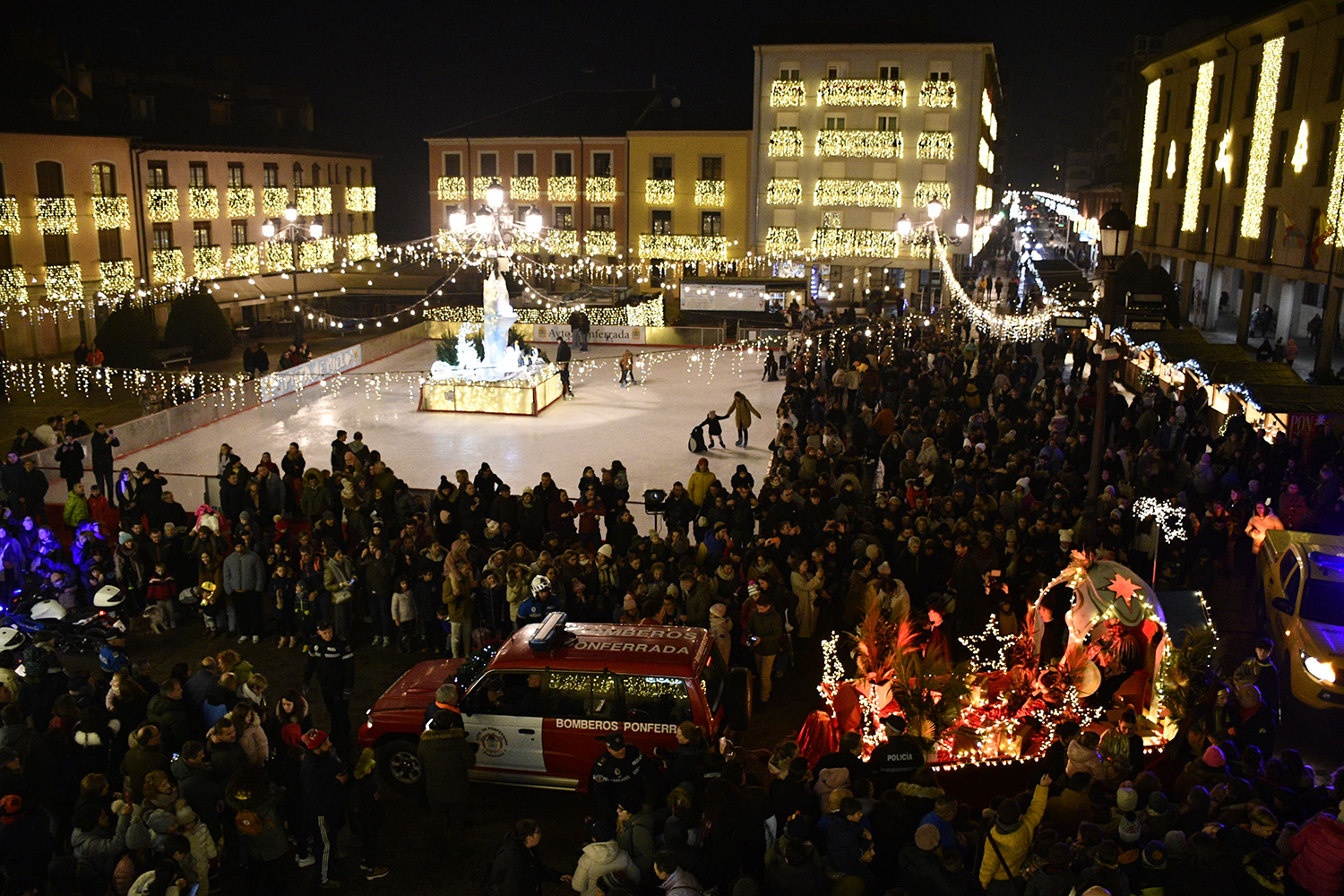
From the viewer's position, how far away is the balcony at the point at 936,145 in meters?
45.2

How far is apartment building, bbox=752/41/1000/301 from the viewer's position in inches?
1778

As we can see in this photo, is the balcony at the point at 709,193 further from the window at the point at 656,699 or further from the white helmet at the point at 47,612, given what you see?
the window at the point at 656,699

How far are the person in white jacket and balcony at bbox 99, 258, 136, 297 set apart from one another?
33.5 meters

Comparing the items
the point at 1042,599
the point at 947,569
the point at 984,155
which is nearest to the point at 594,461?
the point at 947,569

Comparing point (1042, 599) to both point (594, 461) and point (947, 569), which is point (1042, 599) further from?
point (594, 461)

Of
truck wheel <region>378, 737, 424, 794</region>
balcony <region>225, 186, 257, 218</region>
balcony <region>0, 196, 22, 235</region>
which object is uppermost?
balcony <region>225, 186, 257, 218</region>

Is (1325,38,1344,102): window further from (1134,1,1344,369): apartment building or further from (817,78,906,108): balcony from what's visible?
(817,78,906,108): balcony

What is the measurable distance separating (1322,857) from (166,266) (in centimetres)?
3910

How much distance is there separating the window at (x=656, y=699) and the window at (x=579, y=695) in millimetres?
126

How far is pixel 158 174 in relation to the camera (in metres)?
36.9

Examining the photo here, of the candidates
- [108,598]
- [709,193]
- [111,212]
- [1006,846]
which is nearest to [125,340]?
[111,212]

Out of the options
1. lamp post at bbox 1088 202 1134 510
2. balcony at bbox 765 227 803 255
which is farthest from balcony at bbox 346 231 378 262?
lamp post at bbox 1088 202 1134 510

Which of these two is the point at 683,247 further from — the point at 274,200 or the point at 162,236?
the point at 162,236

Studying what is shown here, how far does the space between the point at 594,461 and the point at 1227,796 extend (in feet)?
45.5
